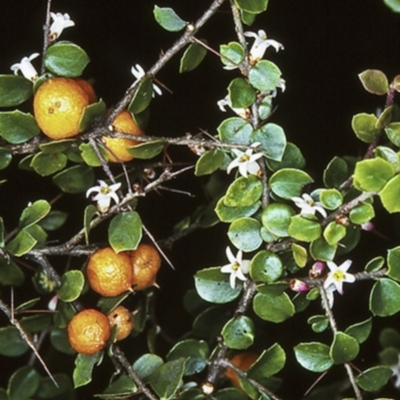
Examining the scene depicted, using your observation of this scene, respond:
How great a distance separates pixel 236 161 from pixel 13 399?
1.90ft

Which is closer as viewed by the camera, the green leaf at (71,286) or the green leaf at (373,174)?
the green leaf at (373,174)

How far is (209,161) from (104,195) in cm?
16

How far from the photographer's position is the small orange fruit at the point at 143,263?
1.45 metres

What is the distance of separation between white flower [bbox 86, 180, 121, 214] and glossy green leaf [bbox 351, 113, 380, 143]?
0.35 meters

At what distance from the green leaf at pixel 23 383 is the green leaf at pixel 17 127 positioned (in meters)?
0.43

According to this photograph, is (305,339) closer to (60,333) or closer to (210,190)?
(210,190)

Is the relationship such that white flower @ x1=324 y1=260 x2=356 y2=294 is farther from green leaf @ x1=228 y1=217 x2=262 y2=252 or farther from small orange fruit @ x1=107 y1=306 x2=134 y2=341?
small orange fruit @ x1=107 y1=306 x2=134 y2=341

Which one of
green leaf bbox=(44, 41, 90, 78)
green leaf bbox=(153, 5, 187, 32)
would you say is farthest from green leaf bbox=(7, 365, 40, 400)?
green leaf bbox=(153, 5, 187, 32)

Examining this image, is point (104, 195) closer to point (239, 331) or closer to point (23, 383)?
point (239, 331)

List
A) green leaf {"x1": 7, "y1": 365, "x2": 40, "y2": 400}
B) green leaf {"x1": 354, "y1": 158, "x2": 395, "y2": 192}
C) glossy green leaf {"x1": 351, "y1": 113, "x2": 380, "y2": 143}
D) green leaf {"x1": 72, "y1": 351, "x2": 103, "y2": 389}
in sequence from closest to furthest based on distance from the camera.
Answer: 1. green leaf {"x1": 354, "y1": 158, "x2": 395, "y2": 192}
2. glossy green leaf {"x1": 351, "y1": 113, "x2": 380, "y2": 143}
3. green leaf {"x1": 72, "y1": 351, "x2": 103, "y2": 389}
4. green leaf {"x1": 7, "y1": 365, "x2": 40, "y2": 400}

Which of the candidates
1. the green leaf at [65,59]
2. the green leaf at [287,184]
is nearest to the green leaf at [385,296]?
the green leaf at [287,184]

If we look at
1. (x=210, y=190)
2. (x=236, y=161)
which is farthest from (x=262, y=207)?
(x=210, y=190)

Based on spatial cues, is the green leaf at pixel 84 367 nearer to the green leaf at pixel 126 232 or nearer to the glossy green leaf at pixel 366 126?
the green leaf at pixel 126 232

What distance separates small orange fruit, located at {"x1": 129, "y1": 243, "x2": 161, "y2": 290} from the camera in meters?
1.45
